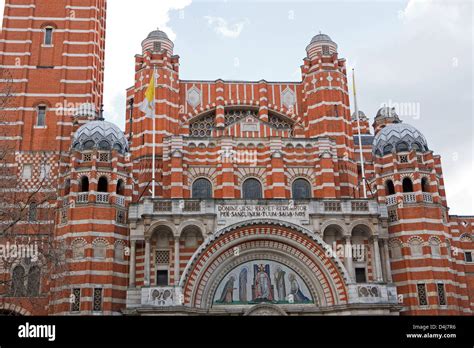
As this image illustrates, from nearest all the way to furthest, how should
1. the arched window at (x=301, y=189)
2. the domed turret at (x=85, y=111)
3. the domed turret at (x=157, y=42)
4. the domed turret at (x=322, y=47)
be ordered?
the arched window at (x=301, y=189) → the domed turret at (x=85, y=111) → the domed turret at (x=157, y=42) → the domed turret at (x=322, y=47)

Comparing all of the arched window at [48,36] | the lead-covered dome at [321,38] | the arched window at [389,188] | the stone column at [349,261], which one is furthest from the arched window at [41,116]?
the arched window at [389,188]

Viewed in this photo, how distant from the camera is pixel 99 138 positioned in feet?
130

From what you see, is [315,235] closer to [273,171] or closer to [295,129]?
[273,171]

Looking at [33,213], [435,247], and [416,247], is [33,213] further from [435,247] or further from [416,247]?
[435,247]

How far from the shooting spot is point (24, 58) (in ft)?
148

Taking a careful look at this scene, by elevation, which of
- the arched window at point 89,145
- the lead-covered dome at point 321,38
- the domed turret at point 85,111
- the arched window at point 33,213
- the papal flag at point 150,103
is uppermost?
the lead-covered dome at point 321,38

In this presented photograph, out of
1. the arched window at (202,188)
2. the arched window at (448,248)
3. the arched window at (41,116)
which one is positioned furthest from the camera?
the arched window at (41,116)

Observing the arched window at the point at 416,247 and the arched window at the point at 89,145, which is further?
the arched window at the point at 89,145

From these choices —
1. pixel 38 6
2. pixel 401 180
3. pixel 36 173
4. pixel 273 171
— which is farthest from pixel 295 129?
pixel 38 6

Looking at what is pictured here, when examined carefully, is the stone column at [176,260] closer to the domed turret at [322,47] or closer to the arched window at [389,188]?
the arched window at [389,188]

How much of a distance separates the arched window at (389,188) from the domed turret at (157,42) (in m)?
21.6

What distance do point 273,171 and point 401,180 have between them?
30.2ft

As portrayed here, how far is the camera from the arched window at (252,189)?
41656 millimetres

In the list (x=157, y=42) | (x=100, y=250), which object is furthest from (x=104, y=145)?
(x=157, y=42)
